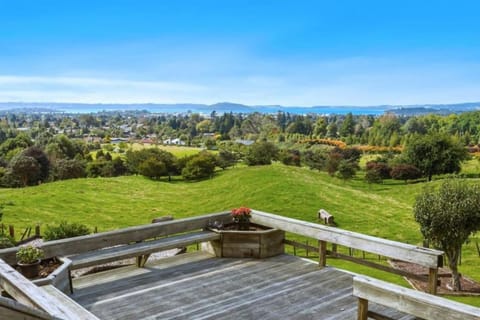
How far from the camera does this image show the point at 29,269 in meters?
4.79

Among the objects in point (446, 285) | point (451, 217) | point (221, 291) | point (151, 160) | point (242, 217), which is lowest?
point (151, 160)

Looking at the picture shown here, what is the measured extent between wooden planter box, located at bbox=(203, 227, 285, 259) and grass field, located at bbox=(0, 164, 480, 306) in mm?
14580

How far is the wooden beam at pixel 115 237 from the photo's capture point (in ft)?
17.5

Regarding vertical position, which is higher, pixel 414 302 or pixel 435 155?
pixel 414 302

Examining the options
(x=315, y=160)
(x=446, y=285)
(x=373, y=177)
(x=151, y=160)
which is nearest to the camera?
(x=446, y=285)

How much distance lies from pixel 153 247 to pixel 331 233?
9.04ft

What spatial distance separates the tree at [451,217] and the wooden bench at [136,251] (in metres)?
8.35

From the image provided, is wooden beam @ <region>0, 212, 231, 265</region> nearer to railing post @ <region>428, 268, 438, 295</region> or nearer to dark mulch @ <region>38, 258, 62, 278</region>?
dark mulch @ <region>38, 258, 62, 278</region>

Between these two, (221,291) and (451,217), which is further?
(451,217)

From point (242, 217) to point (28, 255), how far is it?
12.0ft

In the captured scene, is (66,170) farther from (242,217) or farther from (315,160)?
(242,217)

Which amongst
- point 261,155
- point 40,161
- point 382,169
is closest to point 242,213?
point 382,169

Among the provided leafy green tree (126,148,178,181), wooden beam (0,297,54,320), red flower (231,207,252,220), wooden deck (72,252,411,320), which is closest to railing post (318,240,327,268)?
wooden deck (72,252,411,320)

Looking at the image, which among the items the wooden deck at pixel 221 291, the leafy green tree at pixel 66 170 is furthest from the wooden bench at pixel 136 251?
the leafy green tree at pixel 66 170
